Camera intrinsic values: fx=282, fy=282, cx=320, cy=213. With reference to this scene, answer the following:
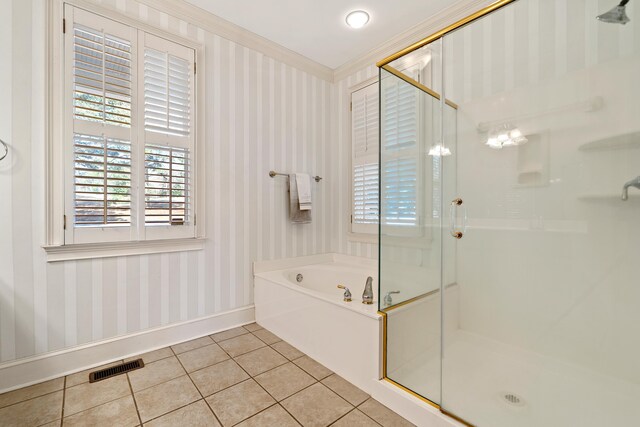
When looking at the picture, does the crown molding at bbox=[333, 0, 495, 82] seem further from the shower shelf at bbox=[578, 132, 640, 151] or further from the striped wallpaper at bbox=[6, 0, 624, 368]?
the shower shelf at bbox=[578, 132, 640, 151]

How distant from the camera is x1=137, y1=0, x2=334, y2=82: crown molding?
209 centimetres

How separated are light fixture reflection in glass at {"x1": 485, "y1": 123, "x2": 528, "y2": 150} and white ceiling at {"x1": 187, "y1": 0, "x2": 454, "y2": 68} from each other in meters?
1.26

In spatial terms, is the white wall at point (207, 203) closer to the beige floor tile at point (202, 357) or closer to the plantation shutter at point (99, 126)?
the plantation shutter at point (99, 126)

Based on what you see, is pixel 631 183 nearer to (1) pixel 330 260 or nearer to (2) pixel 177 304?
(1) pixel 330 260

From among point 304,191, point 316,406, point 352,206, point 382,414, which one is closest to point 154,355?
point 316,406

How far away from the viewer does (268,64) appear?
8.66ft

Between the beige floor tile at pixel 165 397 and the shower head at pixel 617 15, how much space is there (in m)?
2.70

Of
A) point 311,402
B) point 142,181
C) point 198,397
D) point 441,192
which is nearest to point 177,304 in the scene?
point 198,397

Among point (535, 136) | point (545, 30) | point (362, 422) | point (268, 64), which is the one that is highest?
point (268, 64)

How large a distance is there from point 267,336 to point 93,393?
110 centimetres

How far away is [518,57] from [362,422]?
199 centimetres

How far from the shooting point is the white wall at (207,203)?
1.60 metres

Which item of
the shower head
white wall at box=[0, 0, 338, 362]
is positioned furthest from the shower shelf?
white wall at box=[0, 0, 338, 362]

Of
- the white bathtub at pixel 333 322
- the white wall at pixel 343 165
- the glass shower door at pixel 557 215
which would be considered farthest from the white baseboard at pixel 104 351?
the glass shower door at pixel 557 215
